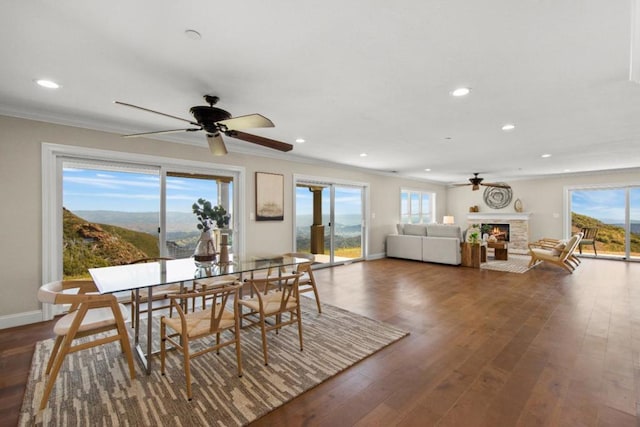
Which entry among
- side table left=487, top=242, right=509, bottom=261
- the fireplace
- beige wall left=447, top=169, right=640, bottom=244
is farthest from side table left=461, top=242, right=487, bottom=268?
beige wall left=447, top=169, right=640, bottom=244

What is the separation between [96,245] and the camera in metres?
3.69

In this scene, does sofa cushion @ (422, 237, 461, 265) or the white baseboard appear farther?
sofa cushion @ (422, 237, 461, 265)

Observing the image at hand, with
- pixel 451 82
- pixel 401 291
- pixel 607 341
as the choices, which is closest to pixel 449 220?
pixel 401 291

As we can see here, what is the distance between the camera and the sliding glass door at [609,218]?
282 inches

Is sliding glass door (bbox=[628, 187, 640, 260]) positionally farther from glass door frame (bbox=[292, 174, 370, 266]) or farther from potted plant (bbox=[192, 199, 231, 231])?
→ potted plant (bbox=[192, 199, 231, 231])

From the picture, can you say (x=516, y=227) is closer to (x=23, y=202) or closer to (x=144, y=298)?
(x=144, y=298)

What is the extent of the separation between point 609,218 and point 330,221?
7710 millimetres

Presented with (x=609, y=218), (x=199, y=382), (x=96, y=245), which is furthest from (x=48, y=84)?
(x=609, y=218)

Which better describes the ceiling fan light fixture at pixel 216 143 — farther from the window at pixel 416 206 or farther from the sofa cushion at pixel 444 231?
the window at pixel 416 206

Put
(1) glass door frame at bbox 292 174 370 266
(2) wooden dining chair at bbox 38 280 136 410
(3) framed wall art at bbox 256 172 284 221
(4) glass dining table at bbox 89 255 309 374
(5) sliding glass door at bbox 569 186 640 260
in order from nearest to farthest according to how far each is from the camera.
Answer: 1. (2) wooden dining chair at bbox 38 280 136 410
2. (4) glass dining table at bbox 89 255 309 374
3. (3) framed wall art at bbox 256 172 284 221
4. (1) glass door frame at bbox 292 174 370 266
5. (5) sliding glass door at bbox 569 186 640 260

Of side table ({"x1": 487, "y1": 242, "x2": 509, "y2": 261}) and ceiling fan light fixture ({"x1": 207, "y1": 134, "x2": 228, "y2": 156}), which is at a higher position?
ceiling fan light fixture ({"x1": 207, "y1": 134, "x2": 228, "y2": 156})

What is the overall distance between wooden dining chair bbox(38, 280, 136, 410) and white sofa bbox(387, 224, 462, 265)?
616cm

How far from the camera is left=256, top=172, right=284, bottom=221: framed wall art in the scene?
16.6ft

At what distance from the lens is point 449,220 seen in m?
9.80
